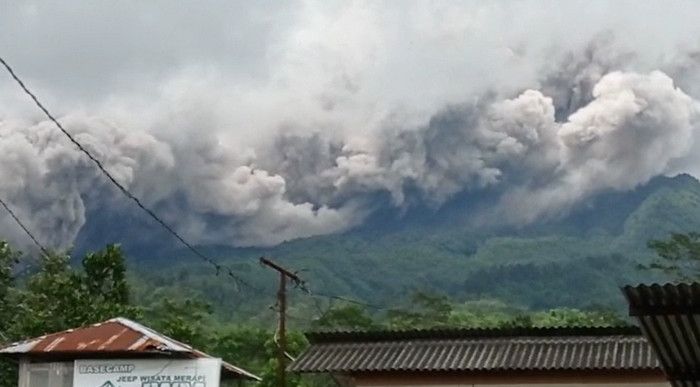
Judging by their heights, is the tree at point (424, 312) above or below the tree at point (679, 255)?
below

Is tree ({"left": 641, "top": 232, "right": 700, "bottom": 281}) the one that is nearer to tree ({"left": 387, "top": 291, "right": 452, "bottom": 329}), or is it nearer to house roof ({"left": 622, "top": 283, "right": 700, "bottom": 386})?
tree ({"left": 387, "top": 291, "right": 452, "bottom": 329})

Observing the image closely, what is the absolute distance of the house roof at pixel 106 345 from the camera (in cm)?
1970

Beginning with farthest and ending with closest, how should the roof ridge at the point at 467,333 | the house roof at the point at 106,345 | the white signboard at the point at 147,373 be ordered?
the roof ridge at the point at 467,333 → the house roof at the point at 106,345 → the white signboard at the point at 147,373

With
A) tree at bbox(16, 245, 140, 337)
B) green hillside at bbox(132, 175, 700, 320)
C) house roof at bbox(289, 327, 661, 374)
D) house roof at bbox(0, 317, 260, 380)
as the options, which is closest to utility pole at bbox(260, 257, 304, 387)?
house roof at bbox(289, 327, 661, 374)

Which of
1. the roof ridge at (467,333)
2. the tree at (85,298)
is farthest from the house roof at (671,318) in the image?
the tree at (85,298)

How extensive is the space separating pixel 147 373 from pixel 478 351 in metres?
6.76

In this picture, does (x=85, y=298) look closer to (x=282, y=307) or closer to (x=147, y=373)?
(x=282, y=307)

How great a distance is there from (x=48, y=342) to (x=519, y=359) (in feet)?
32.3

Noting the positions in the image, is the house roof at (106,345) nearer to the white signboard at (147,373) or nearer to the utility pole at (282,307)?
the white signboard at (147,373)

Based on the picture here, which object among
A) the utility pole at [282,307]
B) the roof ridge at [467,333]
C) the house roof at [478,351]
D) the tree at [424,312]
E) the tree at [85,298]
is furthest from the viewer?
the tree at [424,312]

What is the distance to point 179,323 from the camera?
139 ft

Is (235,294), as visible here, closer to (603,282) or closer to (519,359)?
(603,282)

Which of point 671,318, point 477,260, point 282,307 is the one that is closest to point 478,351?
point 282,307

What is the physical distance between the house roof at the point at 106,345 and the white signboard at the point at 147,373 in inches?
7.4
